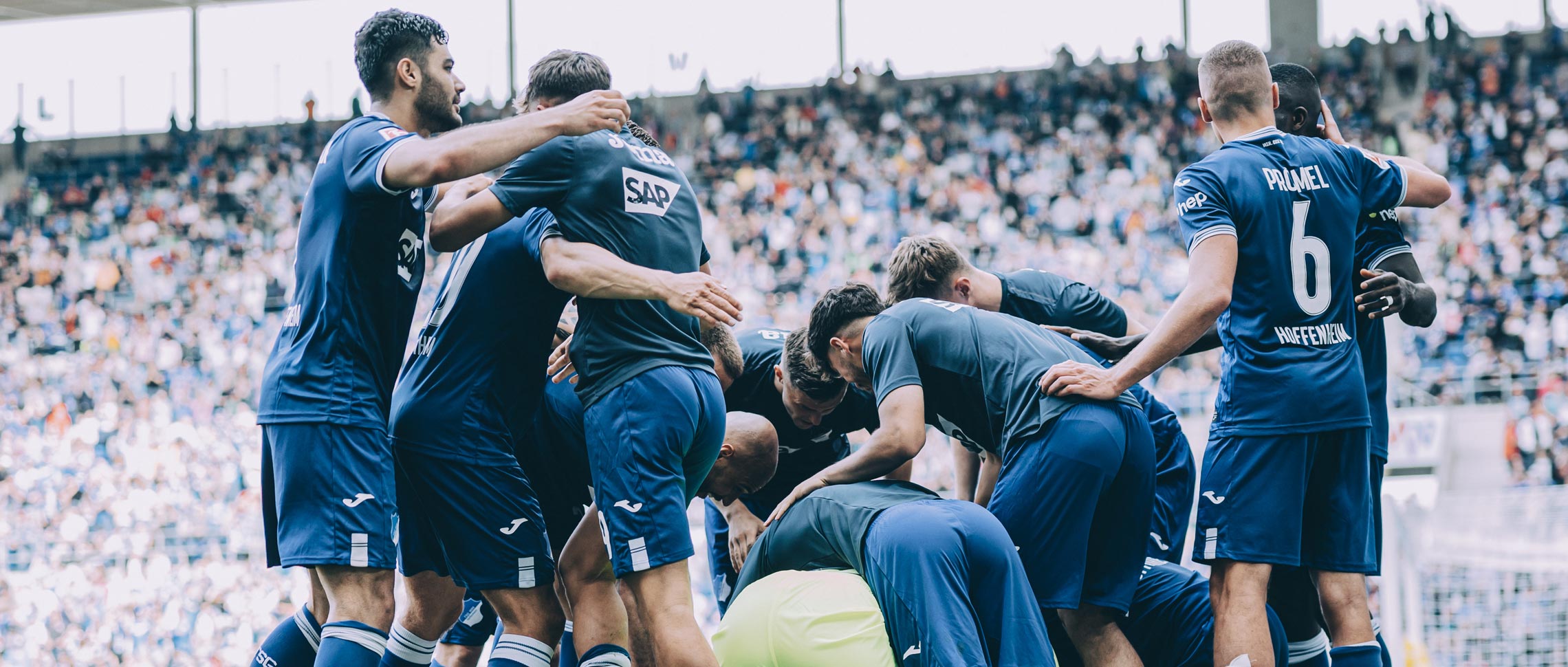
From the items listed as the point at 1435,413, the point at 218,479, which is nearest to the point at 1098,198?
the point at 1435,413

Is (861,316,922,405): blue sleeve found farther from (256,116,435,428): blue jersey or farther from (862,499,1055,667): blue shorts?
(256,116,435,428): blue jersey

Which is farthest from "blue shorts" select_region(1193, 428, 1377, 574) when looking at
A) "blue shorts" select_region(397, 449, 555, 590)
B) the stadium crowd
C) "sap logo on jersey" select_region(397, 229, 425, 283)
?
the stadium crowd

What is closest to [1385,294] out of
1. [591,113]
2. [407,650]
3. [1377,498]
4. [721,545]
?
[1377,498]

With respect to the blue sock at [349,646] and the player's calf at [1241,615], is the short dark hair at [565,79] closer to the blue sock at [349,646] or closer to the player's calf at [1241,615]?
the blue sock at [349,646]

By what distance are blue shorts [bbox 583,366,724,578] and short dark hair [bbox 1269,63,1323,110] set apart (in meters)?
2.77

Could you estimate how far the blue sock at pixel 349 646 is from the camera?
4281mm

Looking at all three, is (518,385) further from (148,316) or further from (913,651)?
(148,316)

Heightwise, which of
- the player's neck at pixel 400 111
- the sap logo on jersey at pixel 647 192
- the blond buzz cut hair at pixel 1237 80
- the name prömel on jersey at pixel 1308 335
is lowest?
the name prömel on jersey at pixel 1308 335

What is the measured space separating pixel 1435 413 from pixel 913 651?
1339 centimetres

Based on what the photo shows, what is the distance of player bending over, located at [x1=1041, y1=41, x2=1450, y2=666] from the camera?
4777 mm

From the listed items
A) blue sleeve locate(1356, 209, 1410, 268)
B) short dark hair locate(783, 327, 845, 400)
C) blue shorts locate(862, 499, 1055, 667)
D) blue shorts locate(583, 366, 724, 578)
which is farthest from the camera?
short dark hair locate(783, 327, 845, 400)

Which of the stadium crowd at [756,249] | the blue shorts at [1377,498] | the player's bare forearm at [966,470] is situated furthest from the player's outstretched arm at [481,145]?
the stadium crowd at [756,249]

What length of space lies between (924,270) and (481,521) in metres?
2.25

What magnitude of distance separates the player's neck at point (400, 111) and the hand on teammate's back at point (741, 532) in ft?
7.00
